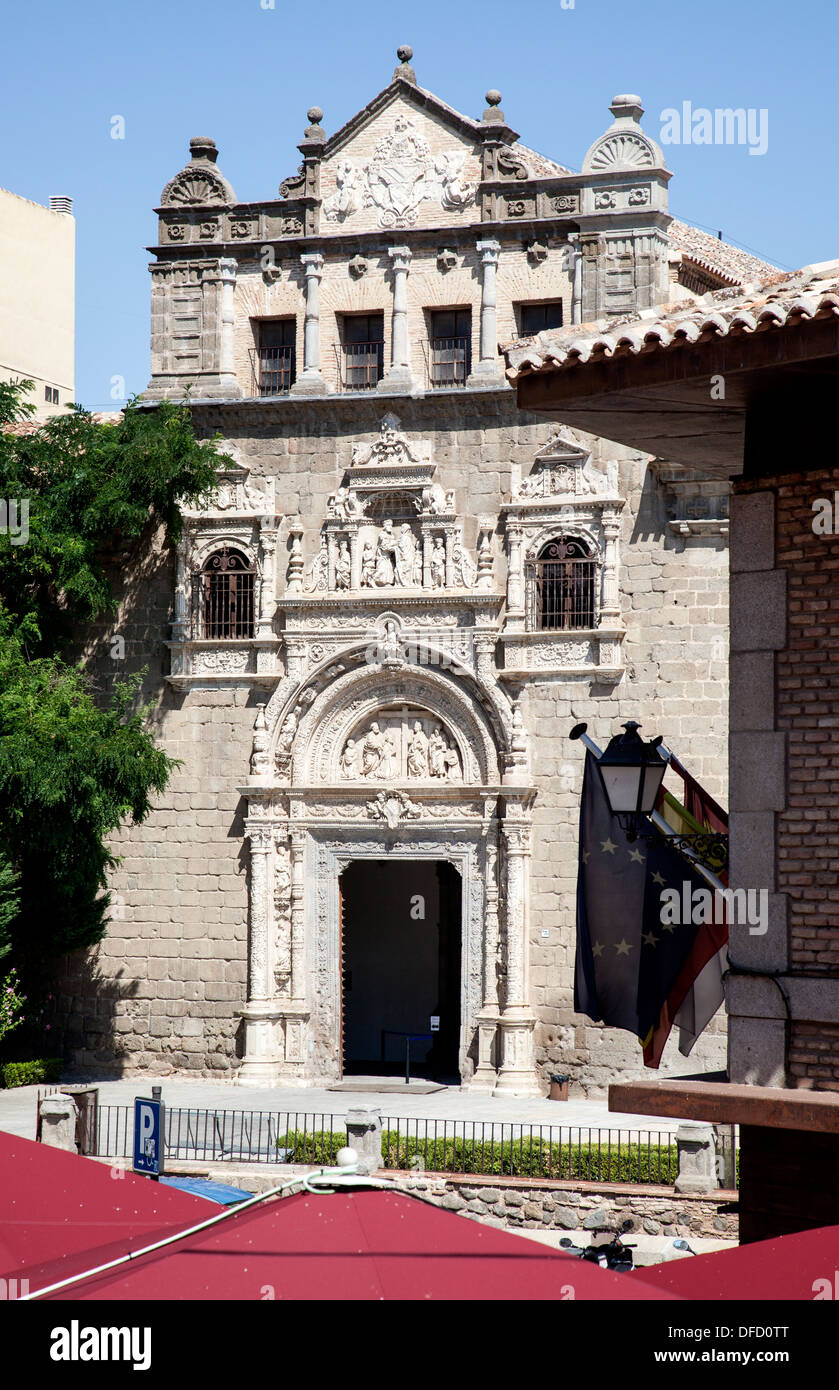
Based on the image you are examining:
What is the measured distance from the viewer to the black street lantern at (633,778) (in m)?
10.7

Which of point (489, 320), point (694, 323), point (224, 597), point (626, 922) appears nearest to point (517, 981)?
point (224, 597)

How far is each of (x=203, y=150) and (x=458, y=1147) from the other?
15.8m

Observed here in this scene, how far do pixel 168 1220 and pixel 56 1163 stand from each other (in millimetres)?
771

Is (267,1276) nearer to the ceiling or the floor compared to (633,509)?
nearer to the floor

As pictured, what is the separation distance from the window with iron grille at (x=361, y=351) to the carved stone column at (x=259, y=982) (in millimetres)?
6857

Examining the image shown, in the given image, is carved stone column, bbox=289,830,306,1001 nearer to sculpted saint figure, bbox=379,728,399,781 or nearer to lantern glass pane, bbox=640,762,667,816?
sculpted saint figure, bbox=379,728,399,781

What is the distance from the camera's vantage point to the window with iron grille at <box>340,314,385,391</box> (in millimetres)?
25469

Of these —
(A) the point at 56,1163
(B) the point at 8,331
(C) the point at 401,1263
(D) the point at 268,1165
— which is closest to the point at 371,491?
(D) the point at 268,1165

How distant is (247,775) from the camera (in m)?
25.3

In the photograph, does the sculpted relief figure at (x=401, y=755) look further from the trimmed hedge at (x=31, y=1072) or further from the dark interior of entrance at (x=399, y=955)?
the trimmed hedge at (x=31, y=1072)

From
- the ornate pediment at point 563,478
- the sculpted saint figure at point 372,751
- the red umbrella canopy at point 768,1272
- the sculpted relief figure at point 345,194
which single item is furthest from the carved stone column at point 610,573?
the red umbrella canopy at point 768,1272

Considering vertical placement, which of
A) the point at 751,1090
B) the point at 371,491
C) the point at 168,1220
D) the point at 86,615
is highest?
the point at 371,491

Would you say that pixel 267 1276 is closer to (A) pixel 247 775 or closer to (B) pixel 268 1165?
(B) pixel 268 1165
